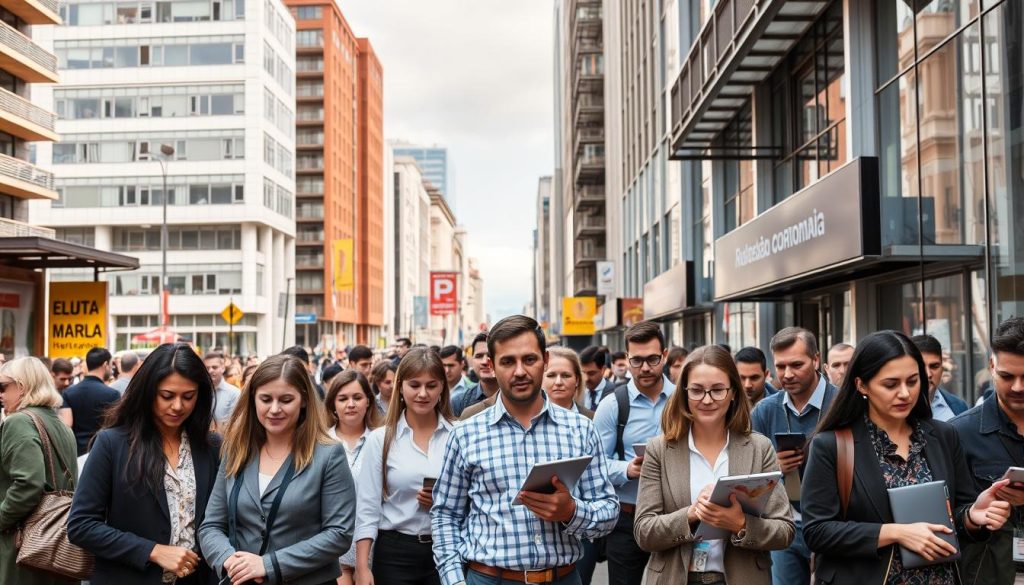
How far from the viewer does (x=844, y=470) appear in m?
4.08

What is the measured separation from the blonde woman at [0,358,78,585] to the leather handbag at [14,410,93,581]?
1.9 inches

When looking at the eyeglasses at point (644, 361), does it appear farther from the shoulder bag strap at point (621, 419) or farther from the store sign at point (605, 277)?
the store sign at point (605, 277)

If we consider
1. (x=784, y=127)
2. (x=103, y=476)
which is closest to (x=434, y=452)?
(x=103, y=476)

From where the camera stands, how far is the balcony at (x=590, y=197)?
2805 inches

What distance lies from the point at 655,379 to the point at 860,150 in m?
8.80

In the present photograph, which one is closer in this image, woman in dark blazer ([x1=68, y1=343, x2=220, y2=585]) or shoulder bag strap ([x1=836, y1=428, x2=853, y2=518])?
shoulder bag strap ([x1=836, y1=428, x2=853, y2=518])

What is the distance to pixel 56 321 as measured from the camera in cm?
2661

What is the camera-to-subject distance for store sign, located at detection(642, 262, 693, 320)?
2667cm

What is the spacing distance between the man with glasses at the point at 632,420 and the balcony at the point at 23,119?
37355mm

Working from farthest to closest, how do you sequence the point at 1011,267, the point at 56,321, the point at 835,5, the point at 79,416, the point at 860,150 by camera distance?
the point at 56,321 < the point at 835,5 < the point at 860,150 < the point at 79,416 < the point at 1011,267

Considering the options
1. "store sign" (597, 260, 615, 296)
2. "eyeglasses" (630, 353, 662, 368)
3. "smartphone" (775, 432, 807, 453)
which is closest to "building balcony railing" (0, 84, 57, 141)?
"store sign" (597, 260, 615, 296)

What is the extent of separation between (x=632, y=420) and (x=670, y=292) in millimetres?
22016

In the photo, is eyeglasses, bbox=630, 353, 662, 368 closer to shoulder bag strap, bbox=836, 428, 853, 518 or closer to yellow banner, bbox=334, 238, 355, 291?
shoulder bag strap, bbox=836, 428, 853, 518

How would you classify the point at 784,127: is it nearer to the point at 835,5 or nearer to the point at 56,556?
the point at 835,5
